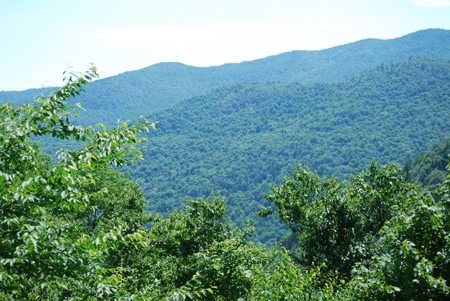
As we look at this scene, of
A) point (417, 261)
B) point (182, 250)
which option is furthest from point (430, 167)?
point (417, 261)

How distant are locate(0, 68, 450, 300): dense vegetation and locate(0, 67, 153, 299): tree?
2cm

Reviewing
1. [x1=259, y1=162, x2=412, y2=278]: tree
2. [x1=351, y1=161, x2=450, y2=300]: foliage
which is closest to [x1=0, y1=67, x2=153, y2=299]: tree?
[x1=351, y1=161, x2=450, y2=300]: foliage

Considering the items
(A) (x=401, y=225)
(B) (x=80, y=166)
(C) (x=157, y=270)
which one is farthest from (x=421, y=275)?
(C) (x=157, y=270)

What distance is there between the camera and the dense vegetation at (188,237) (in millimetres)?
5402

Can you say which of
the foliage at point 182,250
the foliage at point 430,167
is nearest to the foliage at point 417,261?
the foliage at point 182,250

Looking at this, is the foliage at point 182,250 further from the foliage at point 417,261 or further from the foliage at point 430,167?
the foliage at point 430,167

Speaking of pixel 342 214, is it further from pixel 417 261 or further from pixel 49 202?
pixel 49 202

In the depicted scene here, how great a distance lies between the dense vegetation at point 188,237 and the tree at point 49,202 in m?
0.02

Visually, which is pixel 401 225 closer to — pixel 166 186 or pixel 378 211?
pixel 378 211

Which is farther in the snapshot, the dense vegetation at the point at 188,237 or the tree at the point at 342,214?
the tree at the point at 342,214

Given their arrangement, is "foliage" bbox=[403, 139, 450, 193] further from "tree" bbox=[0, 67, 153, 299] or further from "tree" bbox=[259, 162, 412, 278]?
"tree" bbox=[0, 67, 153, 299]

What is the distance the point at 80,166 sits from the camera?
239 inches

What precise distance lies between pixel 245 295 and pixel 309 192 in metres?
8.04

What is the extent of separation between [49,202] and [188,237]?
8905mm
